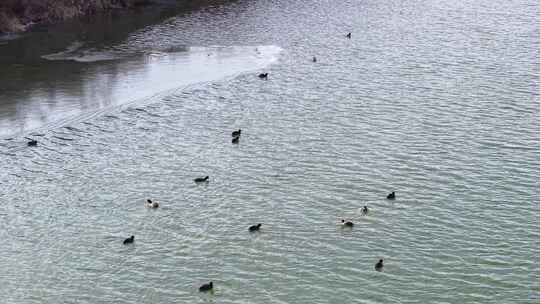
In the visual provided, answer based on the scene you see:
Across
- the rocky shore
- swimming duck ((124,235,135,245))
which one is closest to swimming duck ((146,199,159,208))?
swimming duck ((124,235,135,245))

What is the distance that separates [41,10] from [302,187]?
2281 inches

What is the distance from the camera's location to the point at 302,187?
4225cm

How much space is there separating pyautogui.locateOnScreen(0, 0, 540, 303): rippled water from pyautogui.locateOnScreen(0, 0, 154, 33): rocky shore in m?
26.2

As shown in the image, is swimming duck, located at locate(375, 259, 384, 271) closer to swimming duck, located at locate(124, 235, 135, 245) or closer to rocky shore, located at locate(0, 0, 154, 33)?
swimming duck, located at locate(124, 235, 135, 245)

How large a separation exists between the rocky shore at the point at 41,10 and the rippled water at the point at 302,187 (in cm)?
2625

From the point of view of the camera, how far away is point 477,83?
58.0m

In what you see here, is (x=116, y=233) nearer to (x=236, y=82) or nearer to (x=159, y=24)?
(x=236, y=82)

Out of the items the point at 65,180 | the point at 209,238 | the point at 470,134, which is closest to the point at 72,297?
the point at 209,238

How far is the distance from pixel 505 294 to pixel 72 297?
65.2ft

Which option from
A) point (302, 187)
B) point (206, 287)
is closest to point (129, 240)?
point (206, 287)

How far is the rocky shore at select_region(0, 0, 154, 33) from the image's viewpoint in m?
81.7

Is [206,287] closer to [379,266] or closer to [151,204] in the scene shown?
[379,266]

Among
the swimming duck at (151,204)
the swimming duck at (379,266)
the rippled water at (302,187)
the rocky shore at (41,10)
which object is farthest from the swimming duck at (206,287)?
the rocky shore at (41,10)

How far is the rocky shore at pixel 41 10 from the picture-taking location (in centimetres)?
8171
